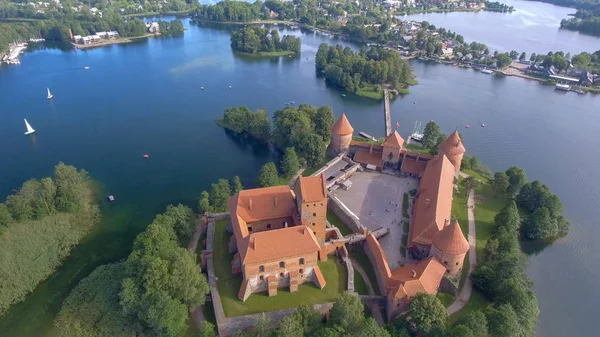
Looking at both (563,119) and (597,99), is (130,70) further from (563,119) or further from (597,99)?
(597,99)

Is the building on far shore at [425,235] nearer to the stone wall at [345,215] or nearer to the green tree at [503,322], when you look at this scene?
the stone wall at [345,215]

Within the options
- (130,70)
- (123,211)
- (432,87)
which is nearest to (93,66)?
(130,70)

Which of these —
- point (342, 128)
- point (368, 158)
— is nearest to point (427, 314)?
point (368, 158)

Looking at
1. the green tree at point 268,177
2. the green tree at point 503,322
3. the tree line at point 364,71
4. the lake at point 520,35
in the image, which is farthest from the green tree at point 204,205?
the lake at point 520,35

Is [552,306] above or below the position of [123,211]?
below

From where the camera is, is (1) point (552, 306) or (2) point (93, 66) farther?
(2) point (93, 66)
